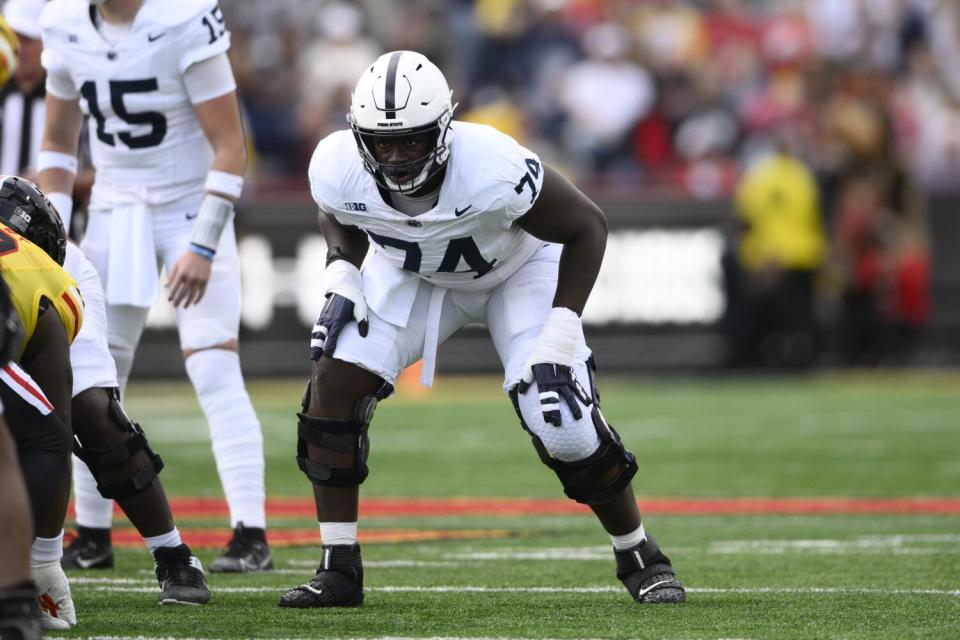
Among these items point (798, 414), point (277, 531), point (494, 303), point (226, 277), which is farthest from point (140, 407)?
point (494, 303)

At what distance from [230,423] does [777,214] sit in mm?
9427

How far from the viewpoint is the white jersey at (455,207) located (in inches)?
185

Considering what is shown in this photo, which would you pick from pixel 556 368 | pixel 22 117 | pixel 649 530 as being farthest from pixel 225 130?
pixel 649 530

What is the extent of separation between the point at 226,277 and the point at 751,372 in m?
9.43

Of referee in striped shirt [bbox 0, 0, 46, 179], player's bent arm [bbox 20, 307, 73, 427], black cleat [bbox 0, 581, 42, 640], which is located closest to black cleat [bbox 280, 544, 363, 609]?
player's bent arm [bbox 20, 307, 73, 427]

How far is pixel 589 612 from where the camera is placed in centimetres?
460

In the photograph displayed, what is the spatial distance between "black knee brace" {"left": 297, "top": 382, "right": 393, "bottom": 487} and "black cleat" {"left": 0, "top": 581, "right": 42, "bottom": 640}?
50.7 inches

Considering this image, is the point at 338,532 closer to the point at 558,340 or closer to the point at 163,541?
the point at 163,541

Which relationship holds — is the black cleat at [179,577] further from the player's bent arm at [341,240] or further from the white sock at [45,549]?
the player's bent arm at [341,240]

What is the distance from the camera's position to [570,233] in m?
4.85

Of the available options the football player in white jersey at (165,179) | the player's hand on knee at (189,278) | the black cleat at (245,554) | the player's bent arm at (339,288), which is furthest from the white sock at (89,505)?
the player's bent arm at (339,288)

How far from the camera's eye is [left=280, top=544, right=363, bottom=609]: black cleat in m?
4.68

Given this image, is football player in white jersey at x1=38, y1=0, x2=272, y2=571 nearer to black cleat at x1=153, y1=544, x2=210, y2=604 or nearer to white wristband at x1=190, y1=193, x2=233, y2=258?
white wristband at x1=190, y1=193, x2=233, y2=258

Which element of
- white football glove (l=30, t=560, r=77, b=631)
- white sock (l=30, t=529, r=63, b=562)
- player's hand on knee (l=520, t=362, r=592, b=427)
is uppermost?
player's hand on knee (l=520, t=362, r=592, b=427)
